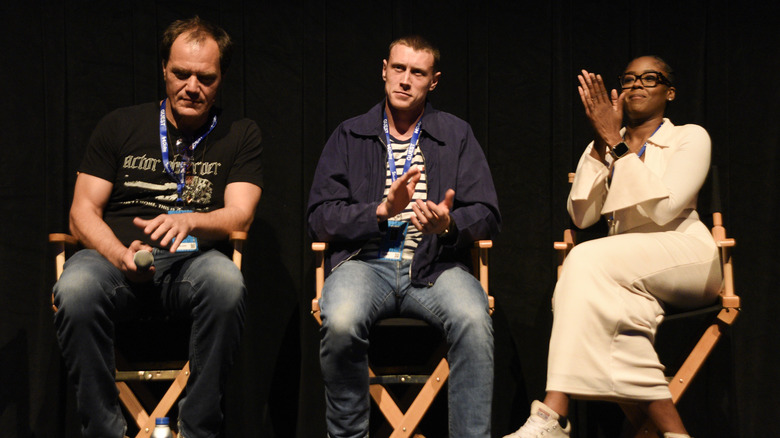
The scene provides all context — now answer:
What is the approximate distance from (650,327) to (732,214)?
4.57 ft

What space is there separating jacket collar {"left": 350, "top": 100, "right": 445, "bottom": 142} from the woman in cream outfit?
0.57 meters

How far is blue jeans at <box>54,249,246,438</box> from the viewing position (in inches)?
92.1

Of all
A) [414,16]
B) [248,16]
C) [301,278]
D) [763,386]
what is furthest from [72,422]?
[763,386]

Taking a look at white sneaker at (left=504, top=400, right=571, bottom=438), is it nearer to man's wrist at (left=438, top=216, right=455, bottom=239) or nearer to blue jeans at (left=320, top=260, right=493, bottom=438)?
blue jeans at (left=320, top=260, right=493, bottom=438)

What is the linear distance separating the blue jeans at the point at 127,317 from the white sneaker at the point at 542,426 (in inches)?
37.6

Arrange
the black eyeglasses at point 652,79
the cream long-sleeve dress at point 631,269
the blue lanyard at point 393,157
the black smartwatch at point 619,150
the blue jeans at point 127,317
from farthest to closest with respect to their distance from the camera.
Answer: the black eyeglasses at point 652,79
the blue lanyard at point 393,157
the black smartwatch at point 619,150
the cream long-sleeve dress at point 631,269
the blue jeans at point 127,317

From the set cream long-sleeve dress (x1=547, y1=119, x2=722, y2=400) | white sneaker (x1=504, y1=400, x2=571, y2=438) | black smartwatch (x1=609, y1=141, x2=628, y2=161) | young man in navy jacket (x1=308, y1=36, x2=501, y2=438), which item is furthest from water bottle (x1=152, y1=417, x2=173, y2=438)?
Answer: black smartwatch (x1=609, y1=141, x2=628, y2=161)

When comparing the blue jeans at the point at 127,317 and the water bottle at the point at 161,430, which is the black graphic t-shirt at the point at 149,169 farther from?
the water bottle at the point at 161,430

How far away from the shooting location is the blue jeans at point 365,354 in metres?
2.42

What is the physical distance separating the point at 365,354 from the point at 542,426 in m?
0.61

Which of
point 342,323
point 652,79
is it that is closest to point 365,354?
point 342,323

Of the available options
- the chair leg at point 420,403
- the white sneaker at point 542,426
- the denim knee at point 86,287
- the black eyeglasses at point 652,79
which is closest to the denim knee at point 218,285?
the denim knee at point 86,287

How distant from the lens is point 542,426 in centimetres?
238

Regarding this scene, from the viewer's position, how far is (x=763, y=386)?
3.51m
